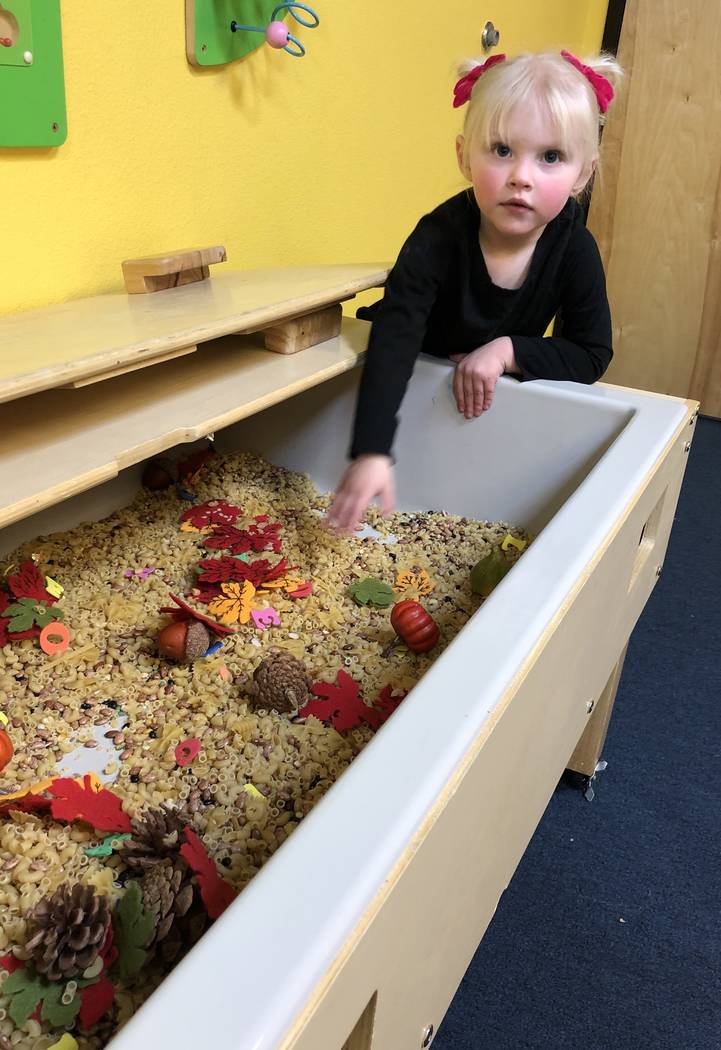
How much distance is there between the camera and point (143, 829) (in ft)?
1.81

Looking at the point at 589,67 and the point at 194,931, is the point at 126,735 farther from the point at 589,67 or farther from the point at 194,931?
the point at 589,67

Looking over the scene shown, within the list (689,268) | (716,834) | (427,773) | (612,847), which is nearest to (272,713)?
(427,773)

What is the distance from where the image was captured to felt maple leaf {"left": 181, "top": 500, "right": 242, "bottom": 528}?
0.92 meters

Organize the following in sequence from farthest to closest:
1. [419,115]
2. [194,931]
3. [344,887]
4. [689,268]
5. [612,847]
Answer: [689,268] < [419,115] < [612,847] < [194,931] < [344,887]

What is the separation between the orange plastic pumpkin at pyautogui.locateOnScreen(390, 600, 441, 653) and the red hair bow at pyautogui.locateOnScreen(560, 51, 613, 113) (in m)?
0.55

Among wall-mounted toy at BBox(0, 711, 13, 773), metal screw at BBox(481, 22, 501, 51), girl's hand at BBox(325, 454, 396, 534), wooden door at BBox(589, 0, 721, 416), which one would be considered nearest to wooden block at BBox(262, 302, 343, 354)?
girl's hand at BBox(325, 454, 396, 534)

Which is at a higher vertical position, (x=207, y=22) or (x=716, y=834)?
(x=207, y=22)

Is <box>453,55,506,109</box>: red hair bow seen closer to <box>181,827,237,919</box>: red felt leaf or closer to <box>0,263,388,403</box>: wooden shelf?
<box>0,263,388,403</box>: wooden shelf

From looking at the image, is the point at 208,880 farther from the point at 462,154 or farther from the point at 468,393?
the point at 462,154

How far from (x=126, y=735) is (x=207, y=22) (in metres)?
0.74

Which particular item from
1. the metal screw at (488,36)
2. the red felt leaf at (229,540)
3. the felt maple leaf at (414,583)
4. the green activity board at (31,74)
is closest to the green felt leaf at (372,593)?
the felt maple leaf at (414,583)

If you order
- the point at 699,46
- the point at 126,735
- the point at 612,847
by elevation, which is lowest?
the point at 612,847

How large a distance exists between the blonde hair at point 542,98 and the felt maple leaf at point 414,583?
0.42 meters

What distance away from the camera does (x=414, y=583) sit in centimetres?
86
